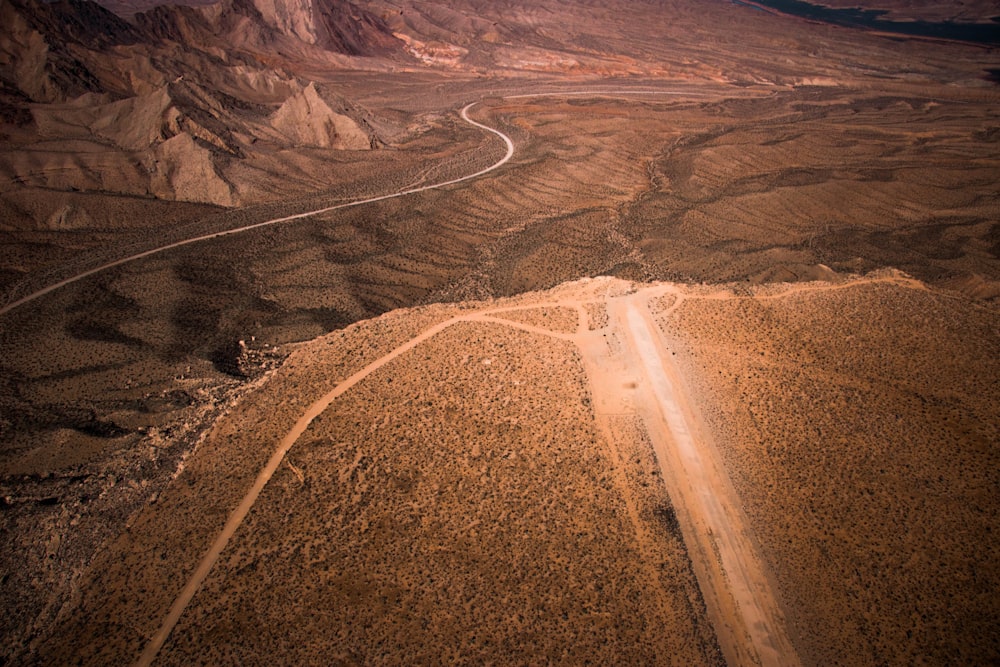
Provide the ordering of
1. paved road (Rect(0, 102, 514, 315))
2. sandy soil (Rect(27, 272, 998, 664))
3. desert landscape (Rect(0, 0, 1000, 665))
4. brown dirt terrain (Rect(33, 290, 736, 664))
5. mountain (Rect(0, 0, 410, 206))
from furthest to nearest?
mountain (Rect(0, 0, 410, 206)) → paved road (Rect(0, 102, 514, 315)) → desert landscape (Rect(0, 0, 1000, 665)) → sandy soil (Rect(27, 272, 998, 664)) → brown dirt terrain (Rect(33, 290, 736, 664))

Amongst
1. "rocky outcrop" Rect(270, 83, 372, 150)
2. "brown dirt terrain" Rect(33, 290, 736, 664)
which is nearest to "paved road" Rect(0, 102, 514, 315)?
"rocky outcrop" Rect(270, 83, 372, 150)

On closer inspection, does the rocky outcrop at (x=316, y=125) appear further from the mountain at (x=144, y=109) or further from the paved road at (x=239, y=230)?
the paved road at (x=239, y=230)

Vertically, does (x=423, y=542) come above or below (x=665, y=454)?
below

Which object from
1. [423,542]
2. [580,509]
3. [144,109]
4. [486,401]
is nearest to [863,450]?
[580,509]

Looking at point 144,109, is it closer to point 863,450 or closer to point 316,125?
point 316,125

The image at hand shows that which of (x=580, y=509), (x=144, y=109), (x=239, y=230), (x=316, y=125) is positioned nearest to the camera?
(x=580, y=509)

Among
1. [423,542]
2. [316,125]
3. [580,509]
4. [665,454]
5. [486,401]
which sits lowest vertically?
[423,542]

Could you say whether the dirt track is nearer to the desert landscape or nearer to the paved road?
the desert landscape

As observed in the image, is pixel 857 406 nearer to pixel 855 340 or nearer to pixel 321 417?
pixel 855 340
